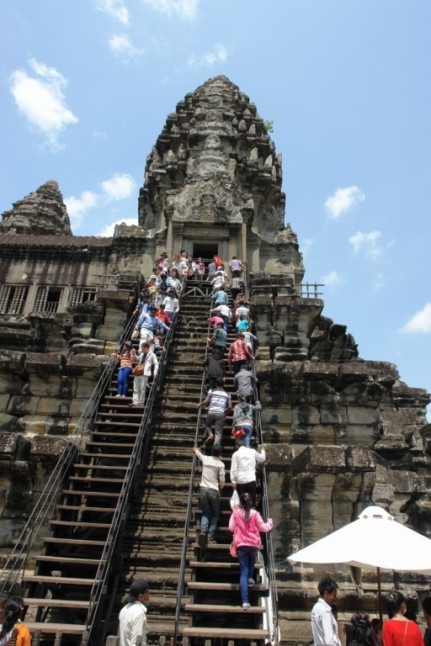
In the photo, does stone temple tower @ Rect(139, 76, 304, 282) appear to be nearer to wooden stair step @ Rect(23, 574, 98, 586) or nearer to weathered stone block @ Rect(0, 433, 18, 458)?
weathered stone block @ Rect(0, 433, 18, 458)

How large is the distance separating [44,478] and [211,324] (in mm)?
5083

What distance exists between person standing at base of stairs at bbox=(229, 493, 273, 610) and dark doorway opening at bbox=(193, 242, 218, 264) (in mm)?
13682

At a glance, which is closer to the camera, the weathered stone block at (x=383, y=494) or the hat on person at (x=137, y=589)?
the hat on person at (x=137, y=589)

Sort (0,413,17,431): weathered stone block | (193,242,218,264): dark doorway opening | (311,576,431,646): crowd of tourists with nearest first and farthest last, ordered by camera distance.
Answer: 1. (311,576,431,646): crowd of tourists
2. (0,413,17,431): weathered stone block
3. (193,242,218,264): dark doorway opening

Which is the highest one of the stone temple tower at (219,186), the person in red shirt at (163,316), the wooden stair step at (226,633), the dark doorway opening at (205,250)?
the stone temple tower at (219,186)

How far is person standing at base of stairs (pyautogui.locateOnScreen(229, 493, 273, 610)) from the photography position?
5121mm

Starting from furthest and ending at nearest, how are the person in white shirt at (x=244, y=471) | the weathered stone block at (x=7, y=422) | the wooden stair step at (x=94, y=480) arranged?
1. the weathered stone block at (x=7, y=422)
2. the wooden stair step at (x=94, y=480)
3. the person in white shirt at (x=244, y=471)

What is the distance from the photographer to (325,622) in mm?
4172

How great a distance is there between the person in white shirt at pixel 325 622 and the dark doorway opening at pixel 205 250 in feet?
48.8

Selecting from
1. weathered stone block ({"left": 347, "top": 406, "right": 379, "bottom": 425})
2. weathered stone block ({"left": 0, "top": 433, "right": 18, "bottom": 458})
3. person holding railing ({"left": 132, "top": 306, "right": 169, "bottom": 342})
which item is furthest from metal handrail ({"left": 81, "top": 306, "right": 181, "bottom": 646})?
weathered stone block ({"left": 347, "top": 406, "right": 379, "bottom": 425})

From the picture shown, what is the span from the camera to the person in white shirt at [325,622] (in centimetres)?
415

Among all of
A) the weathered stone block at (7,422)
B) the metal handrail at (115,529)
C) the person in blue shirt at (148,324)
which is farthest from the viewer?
the person in blue shirt at (148,324)

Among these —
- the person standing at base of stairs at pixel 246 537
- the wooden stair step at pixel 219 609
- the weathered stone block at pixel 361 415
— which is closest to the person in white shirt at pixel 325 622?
the wooden stair step at pixel 219 609

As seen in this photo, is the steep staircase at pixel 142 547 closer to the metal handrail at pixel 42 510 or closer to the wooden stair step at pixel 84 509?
the wooden stair step at pixel 84 509
